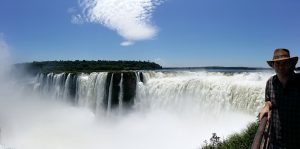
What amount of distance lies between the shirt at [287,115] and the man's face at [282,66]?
0.06 metres

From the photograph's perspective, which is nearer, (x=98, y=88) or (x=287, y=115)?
(x=287, y=115)

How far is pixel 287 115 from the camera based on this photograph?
2.92 meters

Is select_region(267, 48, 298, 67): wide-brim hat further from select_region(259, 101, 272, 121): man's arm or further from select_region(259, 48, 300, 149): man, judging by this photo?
select_region(259, 101, 272, 121): man's arm

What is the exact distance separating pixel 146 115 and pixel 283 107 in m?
21.6

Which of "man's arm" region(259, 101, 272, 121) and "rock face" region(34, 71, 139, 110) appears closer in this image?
"man's arm" region(259, 101, 272, 121)

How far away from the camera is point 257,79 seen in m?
19.6

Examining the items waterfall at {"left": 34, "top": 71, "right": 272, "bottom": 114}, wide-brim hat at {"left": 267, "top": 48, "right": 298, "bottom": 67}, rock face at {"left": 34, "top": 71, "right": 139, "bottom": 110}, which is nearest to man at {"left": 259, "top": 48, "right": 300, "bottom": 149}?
wide-brim hat at {"left": 267, "top": 48, "right": 298, "bottom": 67}

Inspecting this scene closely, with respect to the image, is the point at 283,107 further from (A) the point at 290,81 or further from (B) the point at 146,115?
(B) the point at 146,115

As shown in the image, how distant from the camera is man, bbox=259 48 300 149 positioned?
2895 millimetres

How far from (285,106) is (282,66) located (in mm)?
344

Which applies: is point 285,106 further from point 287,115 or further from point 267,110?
point 267,110

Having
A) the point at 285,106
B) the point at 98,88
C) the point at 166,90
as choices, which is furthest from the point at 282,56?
the point at 98,88

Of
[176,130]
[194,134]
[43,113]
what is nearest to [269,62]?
[194,134]

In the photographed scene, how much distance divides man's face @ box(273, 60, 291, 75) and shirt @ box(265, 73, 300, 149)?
2.5 inches
